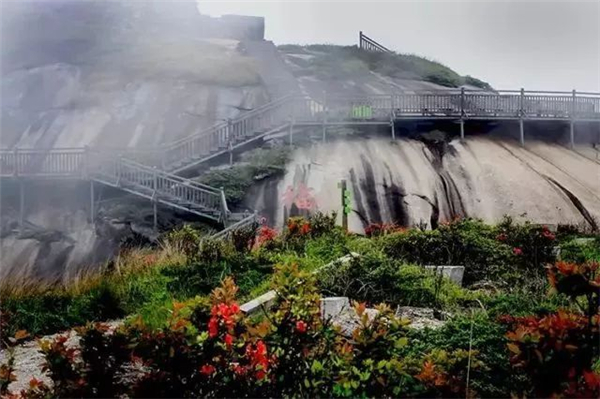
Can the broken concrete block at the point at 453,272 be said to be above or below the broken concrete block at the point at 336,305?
below

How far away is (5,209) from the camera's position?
55.6 ft

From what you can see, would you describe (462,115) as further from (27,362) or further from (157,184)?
(27,362)

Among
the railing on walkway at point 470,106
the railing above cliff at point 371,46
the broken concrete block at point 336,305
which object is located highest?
the railing above cliff at point 371,46

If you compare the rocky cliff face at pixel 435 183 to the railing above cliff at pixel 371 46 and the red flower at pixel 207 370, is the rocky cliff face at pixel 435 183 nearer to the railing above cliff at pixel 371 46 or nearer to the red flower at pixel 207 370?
the railing above cliff at pixel 371 46

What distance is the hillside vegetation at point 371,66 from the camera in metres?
23.5

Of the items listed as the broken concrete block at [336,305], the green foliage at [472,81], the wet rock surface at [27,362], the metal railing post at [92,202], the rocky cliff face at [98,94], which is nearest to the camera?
the wet rock surface at [27,362]

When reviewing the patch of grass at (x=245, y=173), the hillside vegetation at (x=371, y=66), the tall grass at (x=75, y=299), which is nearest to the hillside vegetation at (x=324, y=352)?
the tall grass at (x=75, y=299)

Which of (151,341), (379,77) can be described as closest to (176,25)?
(379,77)

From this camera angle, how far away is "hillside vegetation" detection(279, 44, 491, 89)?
77.2 feet

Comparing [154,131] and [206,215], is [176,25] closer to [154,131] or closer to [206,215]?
[154,131]

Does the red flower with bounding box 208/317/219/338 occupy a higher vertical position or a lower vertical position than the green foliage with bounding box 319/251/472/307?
higher

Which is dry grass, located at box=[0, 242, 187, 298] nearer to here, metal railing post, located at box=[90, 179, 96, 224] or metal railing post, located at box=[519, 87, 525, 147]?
metal railing post, located at box=[90, 179, 96, 224]

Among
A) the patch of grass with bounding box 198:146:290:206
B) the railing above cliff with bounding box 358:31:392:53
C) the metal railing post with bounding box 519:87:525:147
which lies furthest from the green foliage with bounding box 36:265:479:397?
the railing above cliff with bounding box 358:31:392:53

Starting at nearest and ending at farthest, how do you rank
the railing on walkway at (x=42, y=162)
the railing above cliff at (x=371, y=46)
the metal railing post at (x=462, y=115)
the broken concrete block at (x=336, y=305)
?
the broken concrete block at (x=336, y=305), the railing on walkway at (x=42, y=162), the metal railing post at (x=462, y=115), the railing above cliff at (x=371, y=46)
